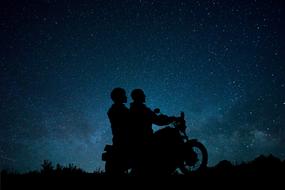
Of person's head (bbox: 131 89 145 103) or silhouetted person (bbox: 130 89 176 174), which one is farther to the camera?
person's head (bbox: 131 89 145 103)

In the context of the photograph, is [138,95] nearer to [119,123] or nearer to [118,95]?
[118,95]

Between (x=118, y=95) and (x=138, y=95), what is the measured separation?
584 millimetres

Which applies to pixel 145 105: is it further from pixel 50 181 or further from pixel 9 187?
pixel 9 187

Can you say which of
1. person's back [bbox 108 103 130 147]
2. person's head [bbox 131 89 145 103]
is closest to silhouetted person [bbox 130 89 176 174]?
person's head [bbox 131 89 145 103]

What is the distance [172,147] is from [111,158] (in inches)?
70.5

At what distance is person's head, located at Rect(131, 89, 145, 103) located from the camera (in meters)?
7.67

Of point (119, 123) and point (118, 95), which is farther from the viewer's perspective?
point (118, 95)

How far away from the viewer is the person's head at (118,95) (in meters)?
7.60

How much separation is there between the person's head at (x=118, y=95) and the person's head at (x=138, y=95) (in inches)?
11.2

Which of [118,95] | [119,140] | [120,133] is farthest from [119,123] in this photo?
[118,95]

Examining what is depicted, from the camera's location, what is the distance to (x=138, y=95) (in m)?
7.70

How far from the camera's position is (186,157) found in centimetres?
777

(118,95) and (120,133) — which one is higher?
(118,95)

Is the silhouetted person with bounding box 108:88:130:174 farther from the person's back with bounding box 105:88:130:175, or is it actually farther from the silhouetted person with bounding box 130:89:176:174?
the silhouetted person with bounding box 130:89:176:174
